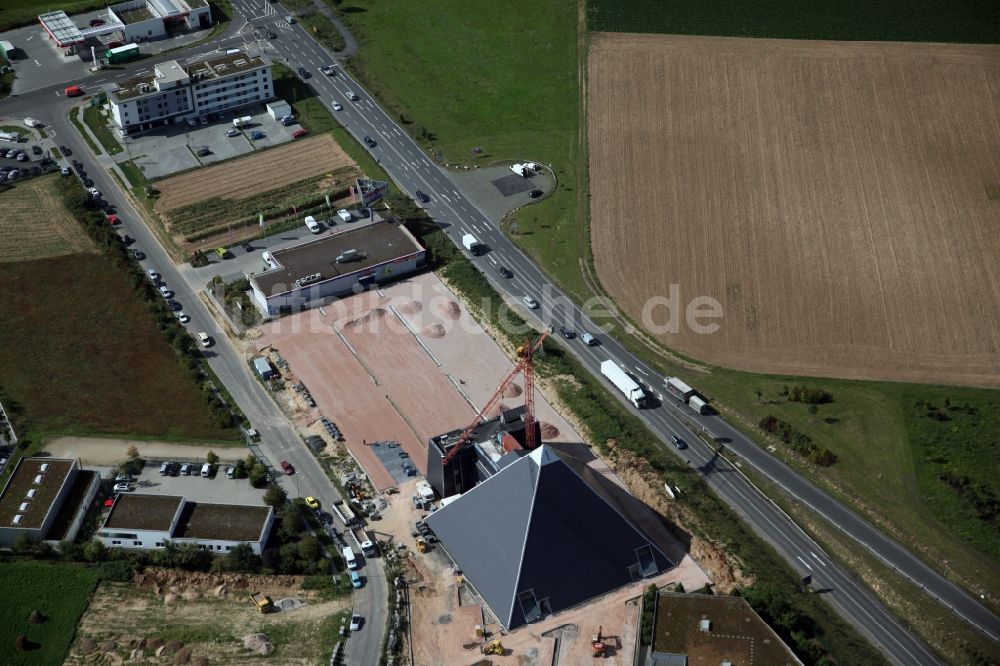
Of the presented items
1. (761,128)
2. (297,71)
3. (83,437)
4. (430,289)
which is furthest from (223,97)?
(761,128)

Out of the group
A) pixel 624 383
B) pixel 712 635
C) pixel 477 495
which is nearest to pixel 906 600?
pixel 712 635

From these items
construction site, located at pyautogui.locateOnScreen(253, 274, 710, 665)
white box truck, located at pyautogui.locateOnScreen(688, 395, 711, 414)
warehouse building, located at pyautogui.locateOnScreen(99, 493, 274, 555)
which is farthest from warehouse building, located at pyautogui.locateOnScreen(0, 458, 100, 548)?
white box truck, located at pyautogui.locateOnScreen(688, 395, 711, 414)

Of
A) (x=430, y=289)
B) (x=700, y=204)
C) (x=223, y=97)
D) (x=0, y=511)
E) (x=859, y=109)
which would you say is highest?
(x=859, y=109)

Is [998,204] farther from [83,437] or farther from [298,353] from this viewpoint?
[83,437]

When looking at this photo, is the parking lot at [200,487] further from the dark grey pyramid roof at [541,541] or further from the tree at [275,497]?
the dark grey pyramid roof at [541,541]

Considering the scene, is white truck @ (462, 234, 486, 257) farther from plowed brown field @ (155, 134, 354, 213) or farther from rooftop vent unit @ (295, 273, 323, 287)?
plowed brown field @ (155, 134, 354, 213)
